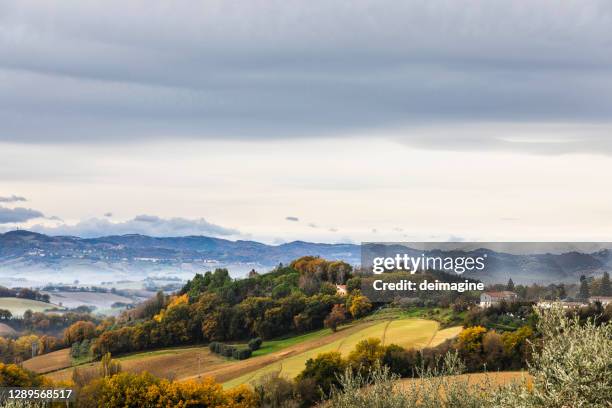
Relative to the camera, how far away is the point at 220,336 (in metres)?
78.5

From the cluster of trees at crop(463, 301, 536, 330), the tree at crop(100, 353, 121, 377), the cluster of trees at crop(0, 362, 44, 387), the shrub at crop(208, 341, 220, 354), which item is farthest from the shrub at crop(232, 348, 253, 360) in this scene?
the cluster of trees at crop(0, 362, 44, 387)

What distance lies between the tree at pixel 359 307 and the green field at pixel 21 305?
1784 inches

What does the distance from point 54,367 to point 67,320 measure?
72.2 feet

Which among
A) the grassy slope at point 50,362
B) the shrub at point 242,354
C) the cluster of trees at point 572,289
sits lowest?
the grassy slope at point 50,362

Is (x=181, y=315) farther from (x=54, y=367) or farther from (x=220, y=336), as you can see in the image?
(x=54, y=367)

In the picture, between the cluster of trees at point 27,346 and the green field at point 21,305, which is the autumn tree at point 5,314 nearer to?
the green field at point 21,305

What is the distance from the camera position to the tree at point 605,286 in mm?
60938

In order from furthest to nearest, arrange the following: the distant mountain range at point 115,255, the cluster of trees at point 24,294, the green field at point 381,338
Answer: the distant mountain range at point 115,255, the cluster of trees at point 24,294, the green field at point 381,338

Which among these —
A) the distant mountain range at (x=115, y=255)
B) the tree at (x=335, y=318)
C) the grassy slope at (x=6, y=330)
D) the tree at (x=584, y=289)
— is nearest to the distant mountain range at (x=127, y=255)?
the distant mountain range at (x=115, y=255)

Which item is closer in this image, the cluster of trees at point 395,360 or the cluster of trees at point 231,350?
the cluster of trees at point 395,360

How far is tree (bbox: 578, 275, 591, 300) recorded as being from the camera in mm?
59938

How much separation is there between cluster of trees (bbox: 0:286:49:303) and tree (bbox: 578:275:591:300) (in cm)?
7241

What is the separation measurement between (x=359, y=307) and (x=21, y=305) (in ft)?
169

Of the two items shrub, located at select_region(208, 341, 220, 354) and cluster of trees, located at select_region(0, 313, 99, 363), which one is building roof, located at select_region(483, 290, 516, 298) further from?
cluster of trees, located at select_region(0, 313, 99, 363)
